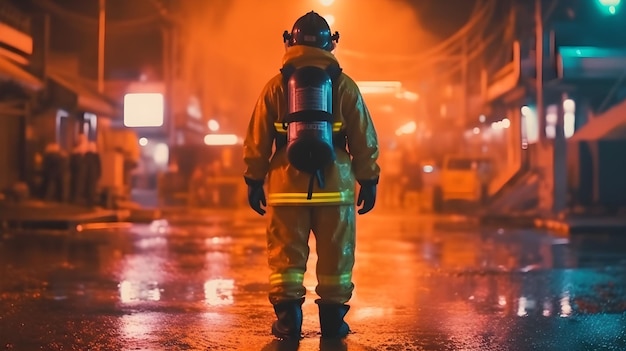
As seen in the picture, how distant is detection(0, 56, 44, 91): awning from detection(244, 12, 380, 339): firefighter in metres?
12.9

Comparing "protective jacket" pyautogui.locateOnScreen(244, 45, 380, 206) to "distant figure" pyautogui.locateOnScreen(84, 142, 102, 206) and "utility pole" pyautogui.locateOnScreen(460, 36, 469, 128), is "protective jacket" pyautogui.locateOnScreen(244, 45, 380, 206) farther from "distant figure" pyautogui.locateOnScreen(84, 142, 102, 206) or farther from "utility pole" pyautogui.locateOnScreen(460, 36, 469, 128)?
"utility pole" pyautogui.locateOnScreen(460, 36, 469, 128)

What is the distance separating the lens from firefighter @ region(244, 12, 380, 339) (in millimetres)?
4664

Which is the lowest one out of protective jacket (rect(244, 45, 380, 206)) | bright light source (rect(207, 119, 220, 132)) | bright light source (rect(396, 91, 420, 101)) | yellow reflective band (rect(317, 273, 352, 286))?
yellow reflective band (rect(317, 273, 352, 286))

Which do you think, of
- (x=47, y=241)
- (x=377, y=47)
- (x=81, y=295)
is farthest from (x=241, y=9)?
(x=81, y=295)

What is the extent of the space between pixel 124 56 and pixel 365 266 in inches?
1245

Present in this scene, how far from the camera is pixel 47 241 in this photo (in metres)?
12.4

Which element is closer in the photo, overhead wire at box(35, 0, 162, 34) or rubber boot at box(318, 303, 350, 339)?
rubber boot at box(318, 303, 350, 339)

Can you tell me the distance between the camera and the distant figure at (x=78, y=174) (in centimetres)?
1916

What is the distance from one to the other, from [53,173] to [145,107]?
1767 centimetres

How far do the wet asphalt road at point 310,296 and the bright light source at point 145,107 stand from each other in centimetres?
2396

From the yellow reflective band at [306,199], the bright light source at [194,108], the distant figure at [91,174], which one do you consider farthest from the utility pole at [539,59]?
the bright light source at [194,108]

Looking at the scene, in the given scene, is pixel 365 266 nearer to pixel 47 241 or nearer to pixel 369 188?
pixel 369 188

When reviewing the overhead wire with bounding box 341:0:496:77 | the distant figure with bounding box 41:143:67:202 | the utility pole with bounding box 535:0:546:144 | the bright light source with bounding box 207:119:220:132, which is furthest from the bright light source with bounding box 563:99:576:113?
the bright light source with bounding box 207:119:220:132

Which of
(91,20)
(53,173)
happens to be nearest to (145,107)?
(91,20)
